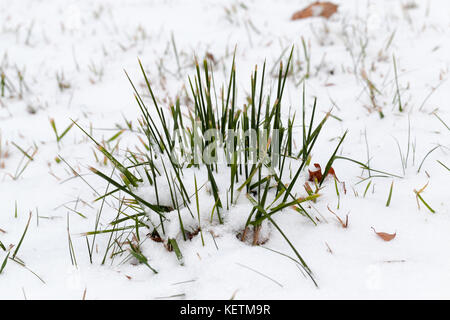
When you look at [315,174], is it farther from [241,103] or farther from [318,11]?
[318,11]

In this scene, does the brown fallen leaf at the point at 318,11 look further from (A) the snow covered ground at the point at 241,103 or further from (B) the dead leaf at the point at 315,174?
(B) the dead leaf at the point at 315,174

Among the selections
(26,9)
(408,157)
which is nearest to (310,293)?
(408,157)

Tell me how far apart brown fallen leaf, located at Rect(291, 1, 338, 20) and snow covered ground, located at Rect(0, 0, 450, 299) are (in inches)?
3.6

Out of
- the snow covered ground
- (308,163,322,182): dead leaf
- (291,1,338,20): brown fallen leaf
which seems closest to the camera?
the snow covered ground

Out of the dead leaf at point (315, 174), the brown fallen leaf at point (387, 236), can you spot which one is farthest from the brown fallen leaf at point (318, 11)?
the brown fallen leaf at point (387, 236)

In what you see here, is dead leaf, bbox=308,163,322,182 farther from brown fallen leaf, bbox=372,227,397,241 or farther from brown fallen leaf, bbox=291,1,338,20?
brown fallen leaf, bbox=291,1,338,20

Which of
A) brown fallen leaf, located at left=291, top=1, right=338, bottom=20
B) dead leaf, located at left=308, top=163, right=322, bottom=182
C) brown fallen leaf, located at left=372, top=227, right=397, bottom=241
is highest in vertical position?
brown fallen leaf, located at left=291, top=1, right=338, bottom=20

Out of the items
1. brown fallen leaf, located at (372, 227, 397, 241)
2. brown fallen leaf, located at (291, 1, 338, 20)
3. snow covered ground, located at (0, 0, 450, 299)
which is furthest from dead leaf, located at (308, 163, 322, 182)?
brown fallen leaf, located at (291, 1, 338, 20)

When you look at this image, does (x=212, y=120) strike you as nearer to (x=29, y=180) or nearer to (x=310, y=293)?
(x=310, y=293)

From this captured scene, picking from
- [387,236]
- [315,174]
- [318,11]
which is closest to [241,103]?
[315,174]

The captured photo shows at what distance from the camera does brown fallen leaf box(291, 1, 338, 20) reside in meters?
3.27

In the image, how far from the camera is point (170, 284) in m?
1.05

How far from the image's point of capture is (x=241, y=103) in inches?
85.3

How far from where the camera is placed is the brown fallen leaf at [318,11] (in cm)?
327
